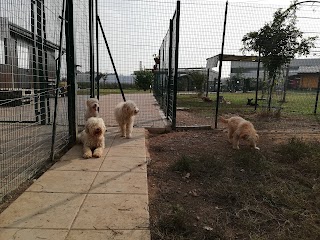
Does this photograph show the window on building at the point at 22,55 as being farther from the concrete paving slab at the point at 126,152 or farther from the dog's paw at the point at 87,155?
the concrete paving slab at the point at 126,152

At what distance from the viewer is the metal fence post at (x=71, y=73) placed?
4.88 m

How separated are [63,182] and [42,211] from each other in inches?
29.9

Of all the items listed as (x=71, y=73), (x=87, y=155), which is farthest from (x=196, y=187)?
(x=71, y=73)

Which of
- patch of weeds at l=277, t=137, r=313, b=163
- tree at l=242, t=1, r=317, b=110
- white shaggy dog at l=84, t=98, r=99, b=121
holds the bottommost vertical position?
patch of weeds at l=277, t=137, r=313, b=163

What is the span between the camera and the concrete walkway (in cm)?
235

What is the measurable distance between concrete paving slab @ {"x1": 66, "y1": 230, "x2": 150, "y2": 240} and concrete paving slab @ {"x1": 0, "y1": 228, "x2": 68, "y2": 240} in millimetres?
90

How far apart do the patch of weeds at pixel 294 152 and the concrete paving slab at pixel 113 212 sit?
2827mm

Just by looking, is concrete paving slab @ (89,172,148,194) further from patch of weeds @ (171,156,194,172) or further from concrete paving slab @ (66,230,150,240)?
concrete paving slab @ (66,230,150,240)

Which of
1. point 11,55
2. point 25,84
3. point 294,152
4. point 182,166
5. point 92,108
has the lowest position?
point 182,166

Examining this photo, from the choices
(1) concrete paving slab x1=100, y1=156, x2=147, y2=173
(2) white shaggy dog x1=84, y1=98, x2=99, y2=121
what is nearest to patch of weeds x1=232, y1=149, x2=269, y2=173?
(1) concrete paving slab x1=100, y1=156, x2=147, y2=173

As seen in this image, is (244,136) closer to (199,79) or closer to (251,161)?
(251,161)

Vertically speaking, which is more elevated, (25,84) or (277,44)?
(277,44)

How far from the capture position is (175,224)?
254 centimetres

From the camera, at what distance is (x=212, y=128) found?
7355mm
